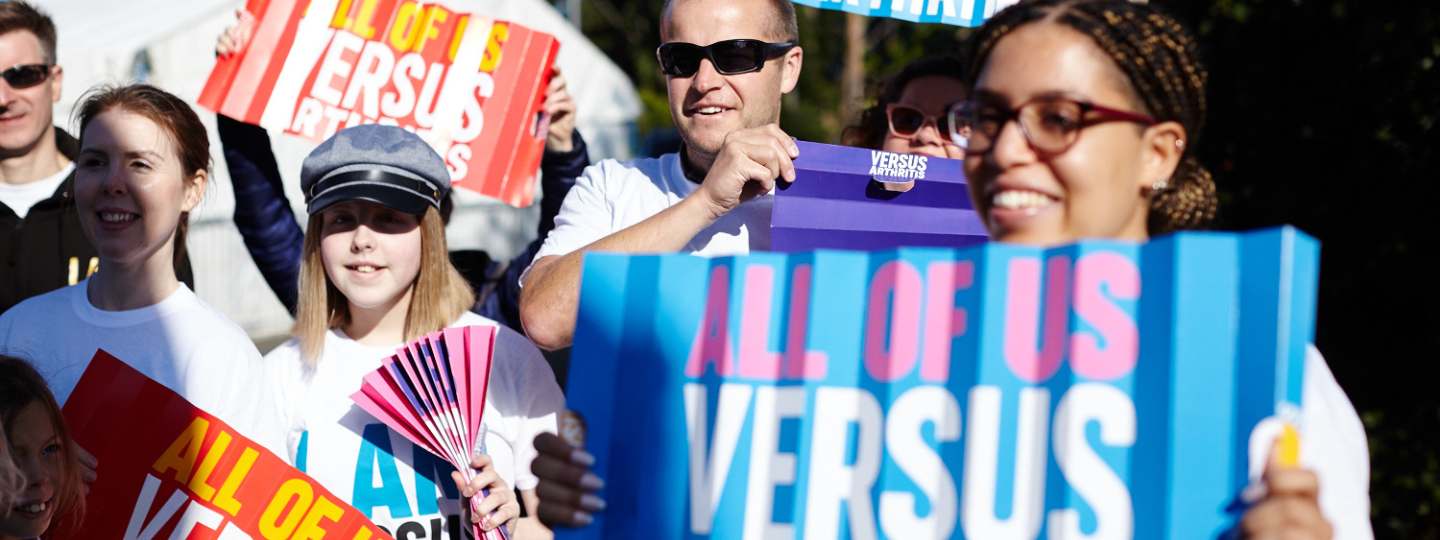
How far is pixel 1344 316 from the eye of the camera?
194 inches

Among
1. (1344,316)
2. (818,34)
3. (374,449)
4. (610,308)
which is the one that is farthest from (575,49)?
(610,308)

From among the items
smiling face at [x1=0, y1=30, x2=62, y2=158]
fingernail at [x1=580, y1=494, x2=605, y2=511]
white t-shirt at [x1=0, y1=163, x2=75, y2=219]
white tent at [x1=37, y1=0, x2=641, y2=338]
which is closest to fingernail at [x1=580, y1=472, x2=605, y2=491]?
fingernail at [x1=580, y1=494, x2=605, y2=511]

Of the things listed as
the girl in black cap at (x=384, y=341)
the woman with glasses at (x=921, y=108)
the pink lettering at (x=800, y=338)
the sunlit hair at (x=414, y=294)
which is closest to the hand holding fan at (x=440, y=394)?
the girl in black cap at (x=384, y=341)

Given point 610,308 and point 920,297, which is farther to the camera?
point 610,308

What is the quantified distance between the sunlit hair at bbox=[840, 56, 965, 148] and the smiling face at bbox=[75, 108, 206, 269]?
1.67 m

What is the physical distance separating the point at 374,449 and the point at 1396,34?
3.54 meters

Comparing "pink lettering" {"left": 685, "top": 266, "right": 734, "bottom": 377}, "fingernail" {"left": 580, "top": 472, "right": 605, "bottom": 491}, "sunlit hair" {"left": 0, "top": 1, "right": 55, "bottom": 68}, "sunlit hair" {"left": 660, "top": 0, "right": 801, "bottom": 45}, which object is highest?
"sunlit hair" {"left": 0, "top": 1, "right": 55, "bottom": 68}

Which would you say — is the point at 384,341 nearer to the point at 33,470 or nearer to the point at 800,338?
the point at 33,470

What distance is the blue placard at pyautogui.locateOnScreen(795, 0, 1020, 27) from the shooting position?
320 centimetres

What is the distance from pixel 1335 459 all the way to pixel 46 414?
2165mm

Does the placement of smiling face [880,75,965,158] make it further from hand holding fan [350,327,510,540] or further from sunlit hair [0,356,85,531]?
sunlit hair [0,356,85,531]

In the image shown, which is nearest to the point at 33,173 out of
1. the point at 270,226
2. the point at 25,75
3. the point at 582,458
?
the point at 25,75

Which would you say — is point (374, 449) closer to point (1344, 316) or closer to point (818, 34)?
point (1344, 316)

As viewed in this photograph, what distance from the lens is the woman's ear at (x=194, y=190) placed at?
129 inches
